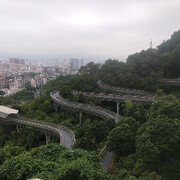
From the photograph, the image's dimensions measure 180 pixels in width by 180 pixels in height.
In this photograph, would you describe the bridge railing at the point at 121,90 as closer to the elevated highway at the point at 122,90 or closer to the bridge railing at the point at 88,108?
the elevated highway at the point at 122,90

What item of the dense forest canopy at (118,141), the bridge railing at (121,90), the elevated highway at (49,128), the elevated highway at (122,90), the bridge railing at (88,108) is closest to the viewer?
the dense forest canopy at (118,141)

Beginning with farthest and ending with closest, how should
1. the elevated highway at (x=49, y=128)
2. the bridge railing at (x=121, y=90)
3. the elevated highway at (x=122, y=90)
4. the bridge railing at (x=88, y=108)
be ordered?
the bridge railing at (x=121, y=90) → the elevated highway at (x=122, y=90) → the bridge railing at (x=88, y=108) → the elevated highway at (x=49, y=128)

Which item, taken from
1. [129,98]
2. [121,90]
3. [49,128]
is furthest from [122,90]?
[49,128]

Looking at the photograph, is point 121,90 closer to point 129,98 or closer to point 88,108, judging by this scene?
point 129,98

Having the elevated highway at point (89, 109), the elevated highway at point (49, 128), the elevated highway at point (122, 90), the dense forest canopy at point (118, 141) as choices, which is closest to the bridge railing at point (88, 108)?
the elevated highway at point (89, 109)

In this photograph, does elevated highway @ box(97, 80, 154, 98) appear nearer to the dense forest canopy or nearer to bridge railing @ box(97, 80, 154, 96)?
bridge railing @ box(97, 80, 154, 96)

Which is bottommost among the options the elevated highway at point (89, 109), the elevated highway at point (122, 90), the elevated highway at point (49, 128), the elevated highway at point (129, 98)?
the elevated highway at point (49, 128)

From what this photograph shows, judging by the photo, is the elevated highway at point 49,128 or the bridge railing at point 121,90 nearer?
the elevated highway at point 49,128

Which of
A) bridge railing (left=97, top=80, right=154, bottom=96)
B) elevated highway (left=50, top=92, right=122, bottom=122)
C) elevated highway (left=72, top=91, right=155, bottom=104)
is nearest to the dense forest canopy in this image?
bridge railing (left=97, top=80, right=154, bottom=96)

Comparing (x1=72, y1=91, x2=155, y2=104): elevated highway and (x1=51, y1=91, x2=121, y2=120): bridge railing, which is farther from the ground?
(x1=72, y1=91, x2=155, y2=104): elevated highway
